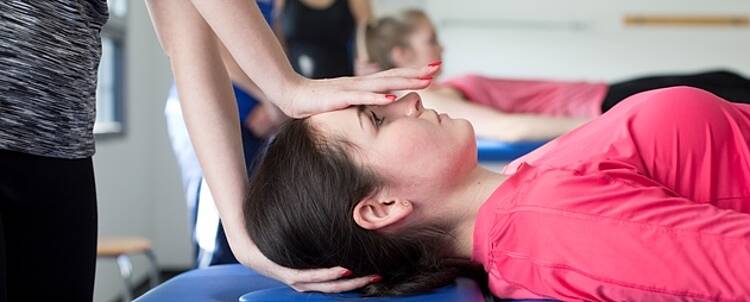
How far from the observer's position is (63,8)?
1.12 metres

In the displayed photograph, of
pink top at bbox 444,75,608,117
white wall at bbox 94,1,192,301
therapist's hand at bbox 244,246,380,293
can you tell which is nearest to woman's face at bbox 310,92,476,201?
therapist's hand at bbox 244,246,380,293

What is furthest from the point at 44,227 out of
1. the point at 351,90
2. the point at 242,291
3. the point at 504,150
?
the point at 504,150

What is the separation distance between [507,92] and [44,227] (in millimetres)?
2177

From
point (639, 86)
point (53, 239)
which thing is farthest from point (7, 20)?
point (639, 86)

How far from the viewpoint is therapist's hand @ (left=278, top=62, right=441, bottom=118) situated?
4.28ft

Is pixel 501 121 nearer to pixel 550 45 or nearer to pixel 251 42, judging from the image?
pixel 251 42

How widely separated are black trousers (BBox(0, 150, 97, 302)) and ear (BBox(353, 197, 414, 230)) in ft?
1.26

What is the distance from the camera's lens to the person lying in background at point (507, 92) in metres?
2.74

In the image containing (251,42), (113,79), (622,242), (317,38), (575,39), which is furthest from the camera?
(575,39)

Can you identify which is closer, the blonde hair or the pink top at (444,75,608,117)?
the pink top at (444,75,608,117)

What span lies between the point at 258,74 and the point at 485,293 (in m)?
0.49

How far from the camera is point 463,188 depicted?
138 centimetres

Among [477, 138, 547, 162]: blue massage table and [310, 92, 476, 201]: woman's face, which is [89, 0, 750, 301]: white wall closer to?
[477, 138, 547, 162]: blue massage table

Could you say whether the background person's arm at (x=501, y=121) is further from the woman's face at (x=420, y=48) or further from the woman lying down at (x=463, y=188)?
the woman lying down at (x=463, y=188)
